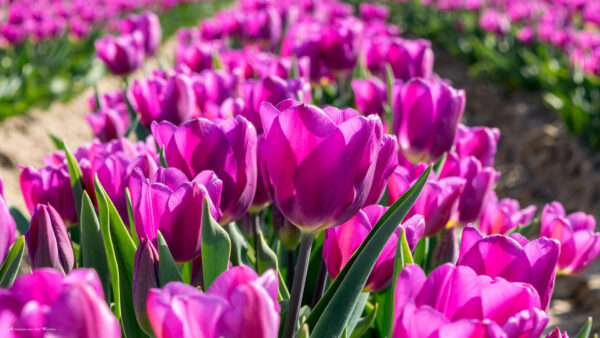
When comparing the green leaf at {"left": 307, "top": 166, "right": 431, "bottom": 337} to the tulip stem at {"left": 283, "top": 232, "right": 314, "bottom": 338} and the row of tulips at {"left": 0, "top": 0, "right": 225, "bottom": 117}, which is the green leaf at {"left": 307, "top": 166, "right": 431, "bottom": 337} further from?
the row of tulips at {"left": 0, "top": 0, "right": 225, "bottom": 117}

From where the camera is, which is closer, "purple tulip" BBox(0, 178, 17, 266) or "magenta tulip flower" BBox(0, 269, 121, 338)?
"magenta tulip flower" BBox(0, 269, 121, 338)

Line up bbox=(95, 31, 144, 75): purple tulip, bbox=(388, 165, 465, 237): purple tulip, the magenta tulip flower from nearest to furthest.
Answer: the magenta tulip flower < bbox=(388, 165, 465, 237): purple tulip < bbox=(95, 31, 144, 75): purple tulip

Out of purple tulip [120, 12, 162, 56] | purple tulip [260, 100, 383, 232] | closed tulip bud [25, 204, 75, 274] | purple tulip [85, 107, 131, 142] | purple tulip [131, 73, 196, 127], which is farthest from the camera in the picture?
purple tulip [120, 12, 162, 56]

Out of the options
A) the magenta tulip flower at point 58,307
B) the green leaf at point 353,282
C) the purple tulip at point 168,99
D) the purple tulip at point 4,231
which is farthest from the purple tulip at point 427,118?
the magenta tulip flower at point 58,307

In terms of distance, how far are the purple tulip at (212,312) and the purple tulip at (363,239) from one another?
308mm

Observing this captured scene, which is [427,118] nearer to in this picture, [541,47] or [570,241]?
[570,241]

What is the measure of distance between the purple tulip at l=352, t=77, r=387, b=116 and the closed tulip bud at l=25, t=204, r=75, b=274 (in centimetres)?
104

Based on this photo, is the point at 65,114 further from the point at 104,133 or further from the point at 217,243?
the point at 217,243

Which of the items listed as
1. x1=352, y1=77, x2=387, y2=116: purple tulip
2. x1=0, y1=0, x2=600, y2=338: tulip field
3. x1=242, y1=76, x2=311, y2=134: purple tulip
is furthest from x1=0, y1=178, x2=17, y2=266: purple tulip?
x1=352, y1=77, x2=387, y2=116: purple tulip

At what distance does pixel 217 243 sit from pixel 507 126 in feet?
17.0

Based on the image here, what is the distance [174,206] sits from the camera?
75cm

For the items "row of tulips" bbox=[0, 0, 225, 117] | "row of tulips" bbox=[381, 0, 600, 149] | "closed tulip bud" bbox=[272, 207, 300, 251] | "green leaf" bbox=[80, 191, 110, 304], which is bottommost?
"row of tulips" bbox=[381, 0, 600, 149]

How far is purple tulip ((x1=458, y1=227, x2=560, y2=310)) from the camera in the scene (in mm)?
698

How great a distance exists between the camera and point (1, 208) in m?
0.76
